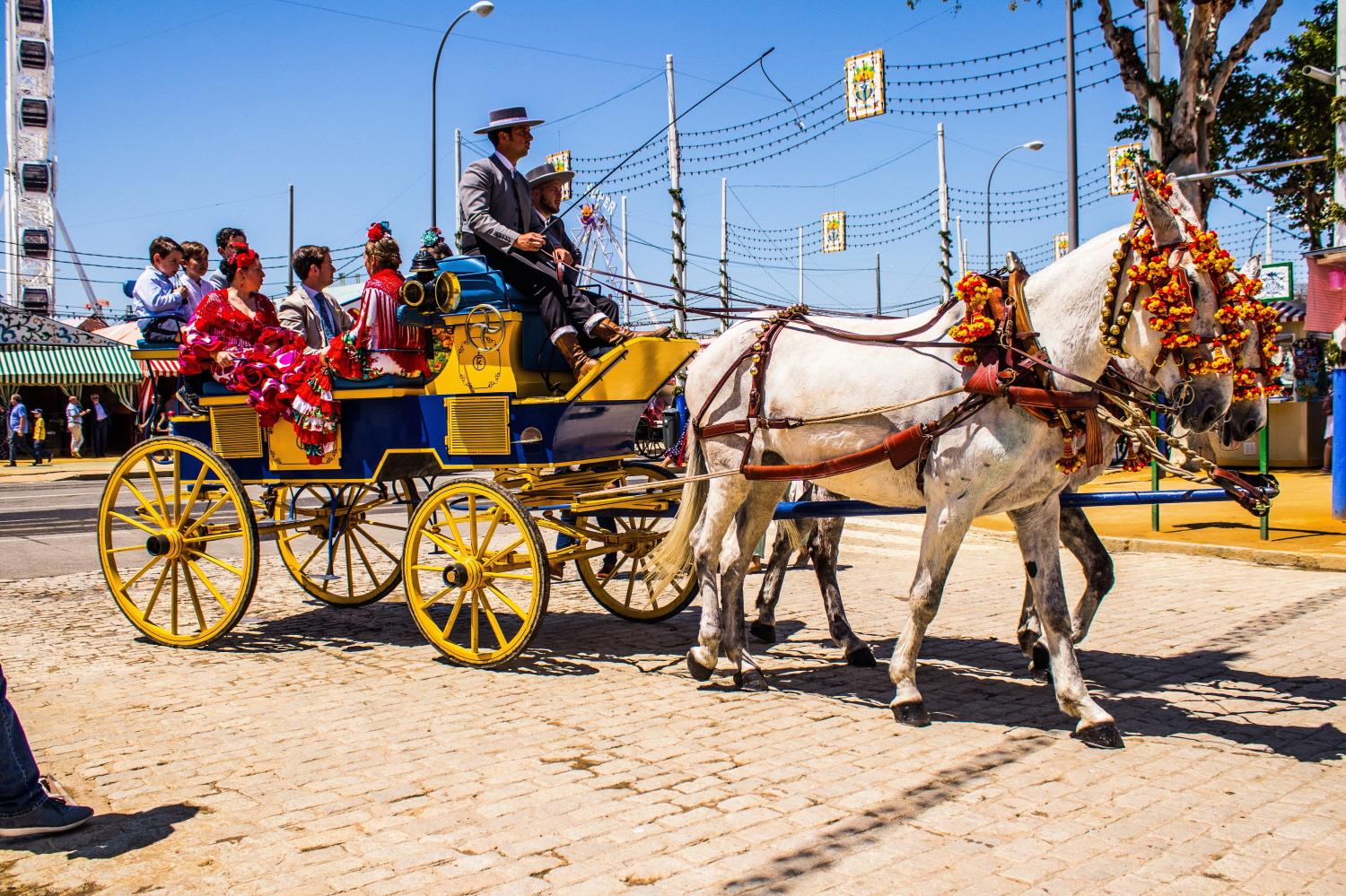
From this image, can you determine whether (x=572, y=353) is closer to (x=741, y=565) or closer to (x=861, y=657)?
(x=741, y=565)

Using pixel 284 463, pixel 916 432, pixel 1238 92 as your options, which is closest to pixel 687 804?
pixel 916 432

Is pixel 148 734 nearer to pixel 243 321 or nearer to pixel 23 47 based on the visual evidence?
pixel 243 321

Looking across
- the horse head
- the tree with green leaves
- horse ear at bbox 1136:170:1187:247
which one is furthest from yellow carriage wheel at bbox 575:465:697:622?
the tree with green leaves

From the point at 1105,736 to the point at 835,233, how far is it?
3777 cm

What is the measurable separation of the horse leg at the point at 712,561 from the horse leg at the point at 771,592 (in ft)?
3.21

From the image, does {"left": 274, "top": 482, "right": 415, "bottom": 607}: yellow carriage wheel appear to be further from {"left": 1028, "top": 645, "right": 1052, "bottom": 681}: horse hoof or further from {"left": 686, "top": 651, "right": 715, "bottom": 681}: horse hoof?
{"left": 1028, "top": 645, "right": 1052, "bottom": 681}: horse hoof

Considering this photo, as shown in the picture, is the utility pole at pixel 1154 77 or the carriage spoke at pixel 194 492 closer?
the carriage spoke at pixel 194 492

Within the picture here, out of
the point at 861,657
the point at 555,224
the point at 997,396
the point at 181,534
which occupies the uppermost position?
the point at 555,224

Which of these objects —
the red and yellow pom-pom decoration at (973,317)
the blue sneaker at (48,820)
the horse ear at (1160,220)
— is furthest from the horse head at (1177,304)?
the blue sneaker at (48,820)

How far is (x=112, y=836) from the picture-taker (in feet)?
13.4

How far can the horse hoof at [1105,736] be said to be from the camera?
4984 mm

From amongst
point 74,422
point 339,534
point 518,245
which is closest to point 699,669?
point 518,245

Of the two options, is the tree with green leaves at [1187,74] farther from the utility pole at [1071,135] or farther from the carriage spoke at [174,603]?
the carriage spoke at [174,603]

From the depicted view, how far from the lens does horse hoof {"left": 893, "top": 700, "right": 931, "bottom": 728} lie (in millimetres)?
5387
